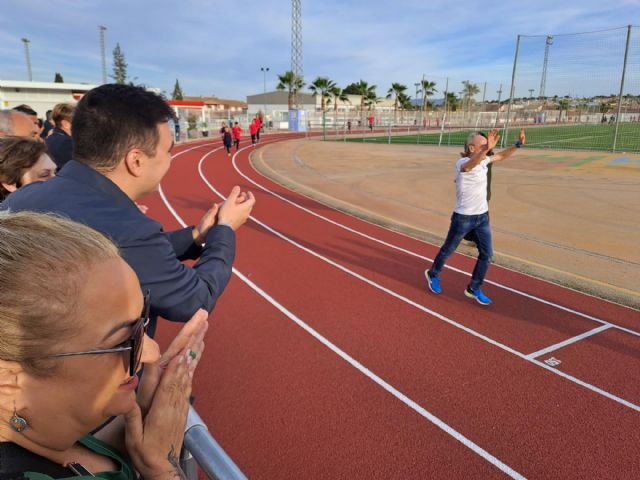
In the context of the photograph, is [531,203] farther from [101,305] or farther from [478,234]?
[101,305]

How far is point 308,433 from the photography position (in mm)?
3145

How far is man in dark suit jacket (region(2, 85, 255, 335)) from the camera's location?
5.08 ft

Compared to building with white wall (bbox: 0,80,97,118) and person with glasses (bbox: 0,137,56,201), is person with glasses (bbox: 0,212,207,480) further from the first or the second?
building with white wall (bbox: 0,80,97,118)

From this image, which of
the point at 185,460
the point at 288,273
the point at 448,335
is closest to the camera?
the point at 185,460

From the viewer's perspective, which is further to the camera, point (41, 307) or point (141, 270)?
point (141, 270)

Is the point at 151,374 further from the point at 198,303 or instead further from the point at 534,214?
the point at 534,214

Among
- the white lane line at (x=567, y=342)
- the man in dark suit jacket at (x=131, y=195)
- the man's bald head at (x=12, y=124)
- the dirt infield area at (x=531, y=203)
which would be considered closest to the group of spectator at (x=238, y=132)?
the dirt infield area at (x=531, y=203)

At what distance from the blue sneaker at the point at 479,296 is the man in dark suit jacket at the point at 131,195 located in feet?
13.6

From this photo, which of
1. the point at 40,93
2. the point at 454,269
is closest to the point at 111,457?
the point at 454,269

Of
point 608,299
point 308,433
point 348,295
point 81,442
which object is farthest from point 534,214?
point 81,442

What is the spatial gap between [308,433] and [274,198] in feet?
29.8

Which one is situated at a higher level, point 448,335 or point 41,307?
point 41,307

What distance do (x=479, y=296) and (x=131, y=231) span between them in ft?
15.6

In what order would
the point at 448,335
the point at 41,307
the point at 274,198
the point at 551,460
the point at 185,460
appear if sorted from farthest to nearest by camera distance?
the point at 274,198 → the point at 448,335 → the point at 551,460 → the point at 185,460 → the point at 41,307
